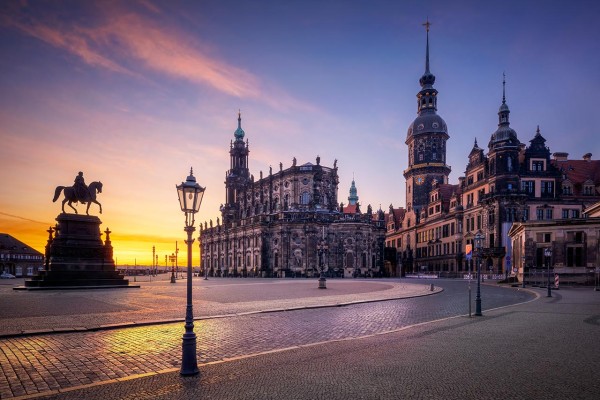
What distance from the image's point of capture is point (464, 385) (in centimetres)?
796

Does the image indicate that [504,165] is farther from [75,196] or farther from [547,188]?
[75,196]

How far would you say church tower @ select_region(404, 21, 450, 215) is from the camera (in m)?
97.5

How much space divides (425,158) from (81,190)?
256ft

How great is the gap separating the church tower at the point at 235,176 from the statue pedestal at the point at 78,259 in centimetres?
8155

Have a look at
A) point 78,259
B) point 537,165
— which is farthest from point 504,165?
point 78,259

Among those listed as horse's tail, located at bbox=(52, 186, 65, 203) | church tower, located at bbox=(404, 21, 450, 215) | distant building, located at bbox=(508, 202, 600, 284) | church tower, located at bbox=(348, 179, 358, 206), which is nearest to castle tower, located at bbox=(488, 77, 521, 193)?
distant building, located at bbox=(508, 202, 600, 284)

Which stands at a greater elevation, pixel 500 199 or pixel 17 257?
pixel 500 199

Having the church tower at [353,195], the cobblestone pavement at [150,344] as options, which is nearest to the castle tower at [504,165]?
the cobblestone pavement at [150,344]

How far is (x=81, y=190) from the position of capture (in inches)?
1507

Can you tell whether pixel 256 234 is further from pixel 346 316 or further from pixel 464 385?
pixel 464 385

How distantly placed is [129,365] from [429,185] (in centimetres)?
9487

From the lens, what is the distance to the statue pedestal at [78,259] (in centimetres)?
3425

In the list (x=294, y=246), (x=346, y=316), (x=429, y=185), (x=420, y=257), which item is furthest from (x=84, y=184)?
(x=429, y=185)

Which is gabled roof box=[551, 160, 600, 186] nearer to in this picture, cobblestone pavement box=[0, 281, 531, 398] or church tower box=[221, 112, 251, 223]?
cobblestone pavement box=[0, 281, 531, 398]
